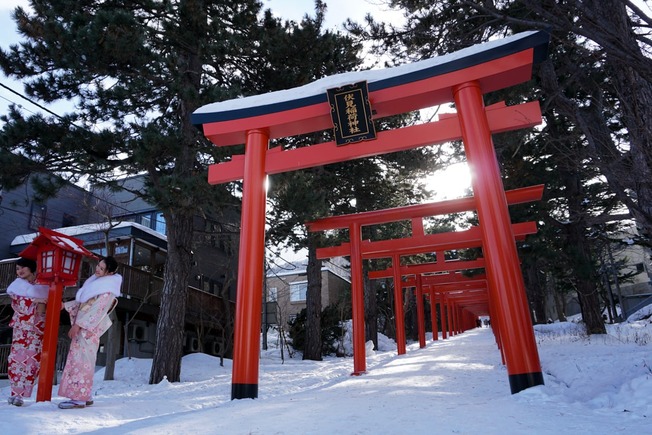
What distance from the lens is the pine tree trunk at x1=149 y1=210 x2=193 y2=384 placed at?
9.41 m

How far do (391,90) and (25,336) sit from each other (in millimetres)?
5515

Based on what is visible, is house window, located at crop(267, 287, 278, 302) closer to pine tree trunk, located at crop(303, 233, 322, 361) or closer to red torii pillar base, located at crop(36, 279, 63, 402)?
pine tree trunk, located at crop(303, 233, 322, 361)

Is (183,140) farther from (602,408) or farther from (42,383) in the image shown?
(602,408)

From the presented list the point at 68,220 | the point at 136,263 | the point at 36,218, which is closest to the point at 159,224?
the point at 136,263

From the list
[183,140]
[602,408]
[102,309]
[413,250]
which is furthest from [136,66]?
[602,408]

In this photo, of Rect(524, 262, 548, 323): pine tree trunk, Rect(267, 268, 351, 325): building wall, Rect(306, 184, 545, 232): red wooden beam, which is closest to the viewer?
Rect(306, 184, 545, 232): red wooden beam

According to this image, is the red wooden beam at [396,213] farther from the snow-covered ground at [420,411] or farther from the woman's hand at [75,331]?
the woman's hand at [75,331]

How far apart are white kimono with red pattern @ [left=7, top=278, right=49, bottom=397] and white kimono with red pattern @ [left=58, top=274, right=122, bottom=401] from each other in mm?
638

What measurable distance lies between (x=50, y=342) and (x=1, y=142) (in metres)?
5.40

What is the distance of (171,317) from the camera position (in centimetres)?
946

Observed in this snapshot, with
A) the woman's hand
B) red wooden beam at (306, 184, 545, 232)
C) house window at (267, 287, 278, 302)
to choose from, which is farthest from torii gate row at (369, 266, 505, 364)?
house window at (267, 287, 278, 302)

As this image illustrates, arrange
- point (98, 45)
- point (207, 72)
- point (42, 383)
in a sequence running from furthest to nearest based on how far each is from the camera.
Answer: point (207, 72), point (98, 45), point (42, 383)

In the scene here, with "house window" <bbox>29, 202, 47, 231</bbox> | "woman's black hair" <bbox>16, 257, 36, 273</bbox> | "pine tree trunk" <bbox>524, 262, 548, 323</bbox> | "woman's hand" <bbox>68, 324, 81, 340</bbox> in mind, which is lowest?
"woman's hand" <bbox>68, 324, 81, 340</bbox>

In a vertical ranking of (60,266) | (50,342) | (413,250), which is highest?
(413,250)
